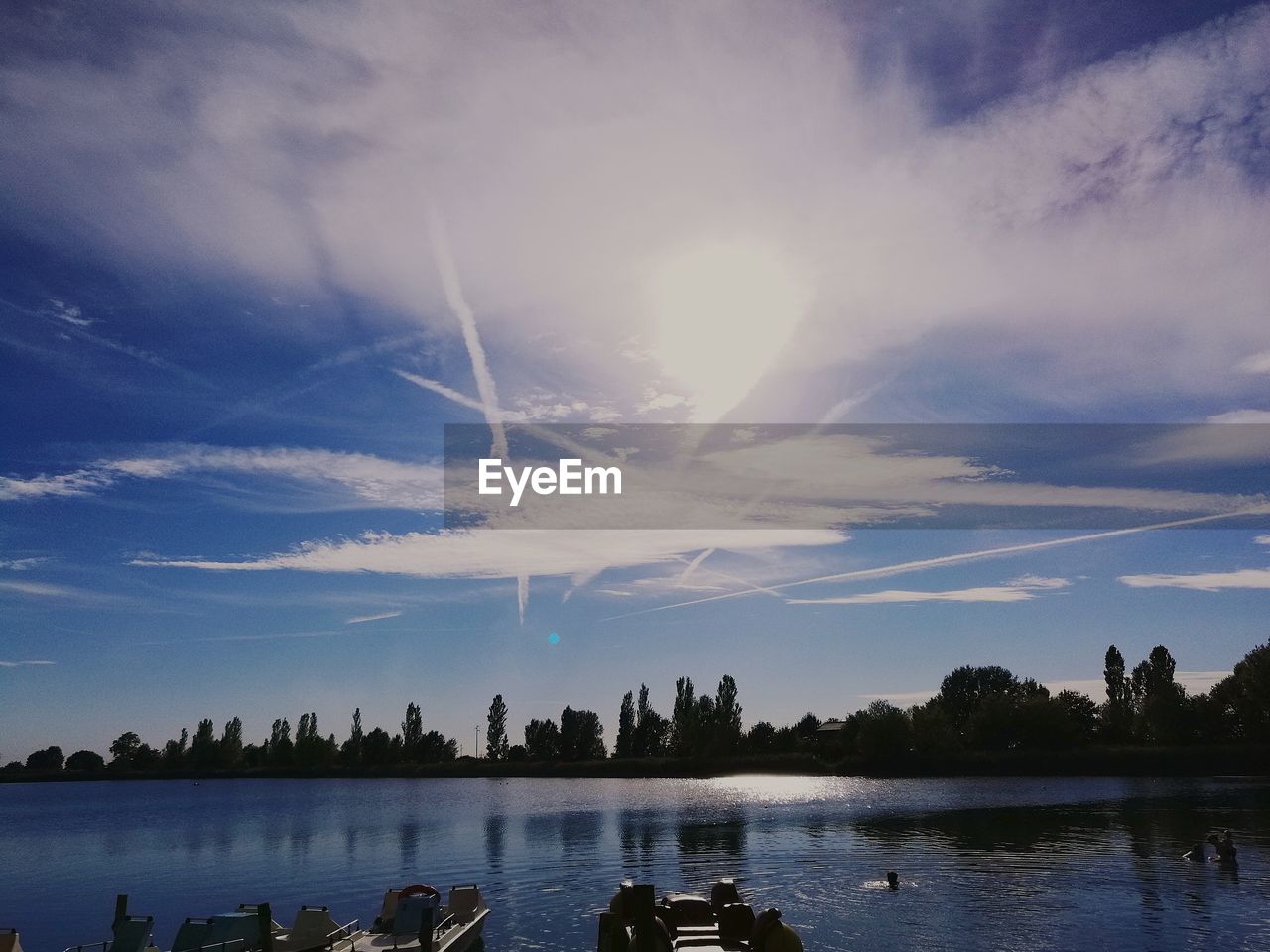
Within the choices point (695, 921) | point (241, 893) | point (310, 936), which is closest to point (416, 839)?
point (241, 893)

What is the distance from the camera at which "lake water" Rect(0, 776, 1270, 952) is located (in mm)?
50531

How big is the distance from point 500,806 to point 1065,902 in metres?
123

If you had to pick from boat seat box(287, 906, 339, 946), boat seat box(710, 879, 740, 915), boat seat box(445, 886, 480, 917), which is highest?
boat seat box(710, 879, 740, 915)

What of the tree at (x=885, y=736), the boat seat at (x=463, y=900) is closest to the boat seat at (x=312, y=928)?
the boat seat at (x=463, y=900)

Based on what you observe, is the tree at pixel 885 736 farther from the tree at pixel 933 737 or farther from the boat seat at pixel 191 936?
the boat seat at pixel 191 936

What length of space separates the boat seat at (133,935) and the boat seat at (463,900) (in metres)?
16.2

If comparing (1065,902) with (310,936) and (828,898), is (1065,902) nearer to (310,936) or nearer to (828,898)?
(828,898)

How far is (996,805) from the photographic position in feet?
396

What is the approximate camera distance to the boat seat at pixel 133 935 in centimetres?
3547

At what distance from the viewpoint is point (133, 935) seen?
35750 millimetres

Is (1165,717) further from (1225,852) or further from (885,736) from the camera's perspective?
(1225,852)

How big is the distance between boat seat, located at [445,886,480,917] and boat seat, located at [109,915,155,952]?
16.2 metres

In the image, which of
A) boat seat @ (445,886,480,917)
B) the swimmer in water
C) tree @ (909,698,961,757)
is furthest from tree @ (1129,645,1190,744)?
boat seat @ (445,886,480,917)

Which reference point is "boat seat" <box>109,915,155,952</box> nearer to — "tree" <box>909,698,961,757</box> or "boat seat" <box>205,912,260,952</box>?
"boat seat" <box>205,912,260,952</box>
